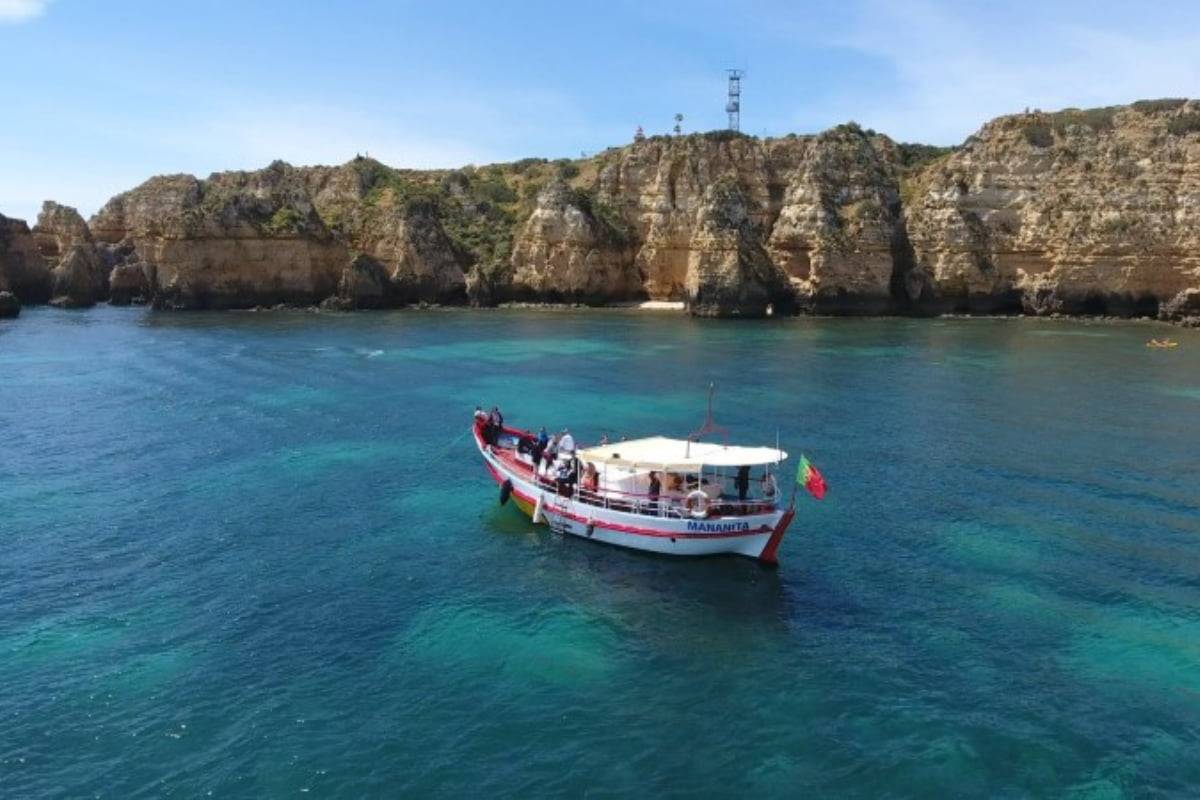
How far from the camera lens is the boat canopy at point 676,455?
90.3 feet

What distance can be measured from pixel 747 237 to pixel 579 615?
250ft

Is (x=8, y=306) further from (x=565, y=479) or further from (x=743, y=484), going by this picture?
(x=743, y=484)

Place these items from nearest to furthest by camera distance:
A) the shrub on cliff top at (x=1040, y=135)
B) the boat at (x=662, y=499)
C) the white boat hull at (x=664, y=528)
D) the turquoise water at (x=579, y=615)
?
1. the turquoise water at (x=579, y=615)
2. the white boat hull at (x=664, y=528)
3. the boat at (x=662, y=499)
4. the shrub on cliff top at (x=1040, y=135)

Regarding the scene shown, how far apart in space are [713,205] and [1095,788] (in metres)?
82.8

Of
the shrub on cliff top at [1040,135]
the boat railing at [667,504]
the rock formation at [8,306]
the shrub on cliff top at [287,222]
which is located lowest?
the boat railing at [667,504]

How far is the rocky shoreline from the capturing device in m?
86.4

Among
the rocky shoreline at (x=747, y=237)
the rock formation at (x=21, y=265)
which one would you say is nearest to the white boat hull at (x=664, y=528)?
the rocky shoreline at (x=747, y=237)

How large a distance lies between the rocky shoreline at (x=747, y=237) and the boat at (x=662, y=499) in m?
66.1

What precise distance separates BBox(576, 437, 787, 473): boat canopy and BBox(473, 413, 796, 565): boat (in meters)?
0.03

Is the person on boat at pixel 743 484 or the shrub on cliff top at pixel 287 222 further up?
the shrub on cliff top at pixel 287 222

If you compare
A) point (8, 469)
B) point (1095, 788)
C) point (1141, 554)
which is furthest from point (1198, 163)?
point (8, 469)

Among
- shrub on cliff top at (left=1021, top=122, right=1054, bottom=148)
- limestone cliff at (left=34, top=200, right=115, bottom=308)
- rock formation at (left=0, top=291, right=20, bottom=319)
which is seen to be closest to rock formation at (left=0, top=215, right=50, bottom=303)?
limestone cliff at (left=34, top=200, right=115, bottom=308)

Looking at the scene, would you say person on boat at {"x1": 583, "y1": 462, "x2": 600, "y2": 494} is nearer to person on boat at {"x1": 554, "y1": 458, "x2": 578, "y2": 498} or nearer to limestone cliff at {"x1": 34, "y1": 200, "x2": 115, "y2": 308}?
person on boat at {"x1": 554, "y1": 458, "x2": 578, "y2": 498}

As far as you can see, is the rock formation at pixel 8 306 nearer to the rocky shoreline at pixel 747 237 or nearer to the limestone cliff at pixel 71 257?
the rocky shoreline at pixel 747 237
